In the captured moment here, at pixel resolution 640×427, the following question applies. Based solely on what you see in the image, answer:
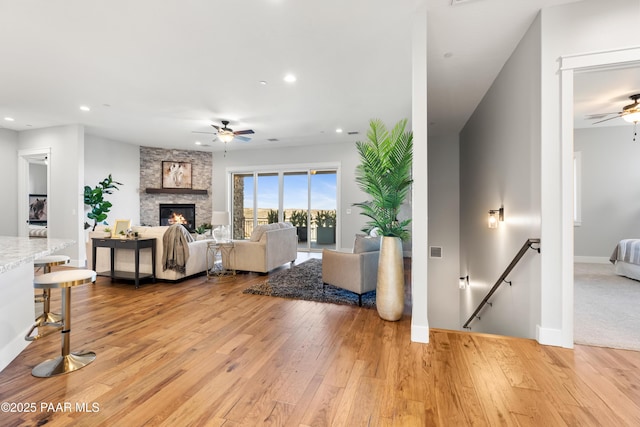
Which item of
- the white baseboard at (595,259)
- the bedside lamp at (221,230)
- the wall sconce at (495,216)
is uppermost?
the wall sconce at (495,216)

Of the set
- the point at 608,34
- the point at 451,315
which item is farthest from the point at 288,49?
the point at 451,315

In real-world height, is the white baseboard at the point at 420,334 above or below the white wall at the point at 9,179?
below

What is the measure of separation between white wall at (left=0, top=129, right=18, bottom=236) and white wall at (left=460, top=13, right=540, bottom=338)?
984 cm

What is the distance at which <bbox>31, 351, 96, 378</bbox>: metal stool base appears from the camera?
2.06 m

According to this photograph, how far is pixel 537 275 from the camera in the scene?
255 cm

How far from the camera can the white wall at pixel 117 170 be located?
6.93 m

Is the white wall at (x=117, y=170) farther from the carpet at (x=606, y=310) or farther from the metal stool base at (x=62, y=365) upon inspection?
the carpet at (x=606, y=310)

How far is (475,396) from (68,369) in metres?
2.87

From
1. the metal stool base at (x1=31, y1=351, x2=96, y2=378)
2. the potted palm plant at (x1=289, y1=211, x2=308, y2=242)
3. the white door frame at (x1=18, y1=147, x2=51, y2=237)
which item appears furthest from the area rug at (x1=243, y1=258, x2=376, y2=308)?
the white door frame at (x1=18, y1=147, x2=51, y2=237)

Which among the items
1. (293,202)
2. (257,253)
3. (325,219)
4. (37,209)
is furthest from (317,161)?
(37,209)

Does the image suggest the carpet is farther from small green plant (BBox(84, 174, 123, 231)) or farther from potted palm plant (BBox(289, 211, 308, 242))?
small green plant (BBox(84, 174, 123, 231))

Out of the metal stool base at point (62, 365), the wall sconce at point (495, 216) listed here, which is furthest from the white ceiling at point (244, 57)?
the metal stool base at point (62, 365)

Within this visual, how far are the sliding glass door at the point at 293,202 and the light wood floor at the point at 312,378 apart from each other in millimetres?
5032

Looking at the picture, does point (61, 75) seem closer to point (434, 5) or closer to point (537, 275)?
point (434, 5)
